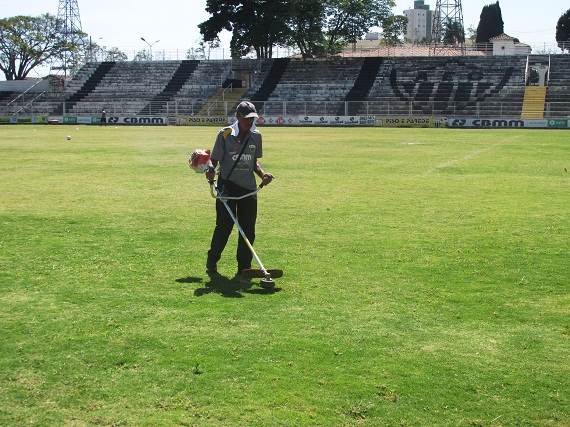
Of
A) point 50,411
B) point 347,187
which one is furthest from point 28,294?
point 347,187

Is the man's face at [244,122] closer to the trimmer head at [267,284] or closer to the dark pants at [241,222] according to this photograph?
the dark pants at [241,222]

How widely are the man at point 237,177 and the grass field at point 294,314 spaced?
320 millimetres

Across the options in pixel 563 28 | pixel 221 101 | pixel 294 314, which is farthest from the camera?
pixel 563 28

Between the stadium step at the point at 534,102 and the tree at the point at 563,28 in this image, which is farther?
the tree at the point at 563,28

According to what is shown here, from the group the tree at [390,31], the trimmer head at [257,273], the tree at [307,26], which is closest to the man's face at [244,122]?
the trimmer head at [257,273]

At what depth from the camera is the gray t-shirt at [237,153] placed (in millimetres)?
7648

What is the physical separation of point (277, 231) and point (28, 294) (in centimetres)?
440

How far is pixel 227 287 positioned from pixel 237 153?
5.34 ft

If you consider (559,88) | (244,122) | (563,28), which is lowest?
(244,122)

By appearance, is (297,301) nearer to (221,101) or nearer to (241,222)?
(241,222)

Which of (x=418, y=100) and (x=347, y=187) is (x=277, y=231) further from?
(x=418, y=100)

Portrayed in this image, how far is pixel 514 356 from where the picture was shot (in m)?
5.24

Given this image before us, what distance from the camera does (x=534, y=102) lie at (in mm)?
51438

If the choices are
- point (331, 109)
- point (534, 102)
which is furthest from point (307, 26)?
point (534, 102)
